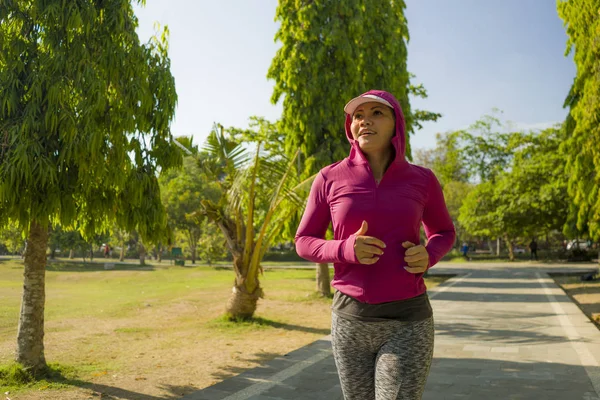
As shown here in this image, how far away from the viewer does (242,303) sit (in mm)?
10688

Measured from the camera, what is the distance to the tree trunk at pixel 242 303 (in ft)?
34.9

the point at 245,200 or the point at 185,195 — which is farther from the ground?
the point at 185,195

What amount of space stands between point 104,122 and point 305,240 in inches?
158

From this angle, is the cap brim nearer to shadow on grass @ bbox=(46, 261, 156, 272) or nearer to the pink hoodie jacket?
the pink hoodie jacket

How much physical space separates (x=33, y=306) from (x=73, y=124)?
7.73 ft

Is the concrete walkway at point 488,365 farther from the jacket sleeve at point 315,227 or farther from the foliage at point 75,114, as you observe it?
the jacket sleeve at point 315,227

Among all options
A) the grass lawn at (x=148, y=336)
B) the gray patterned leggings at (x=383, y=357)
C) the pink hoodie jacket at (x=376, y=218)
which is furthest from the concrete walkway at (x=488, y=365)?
the pink hoodie jacket at (x=376, y=218)

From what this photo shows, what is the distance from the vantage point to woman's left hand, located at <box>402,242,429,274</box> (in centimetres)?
221

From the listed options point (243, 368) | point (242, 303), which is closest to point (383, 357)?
point (243, 368)

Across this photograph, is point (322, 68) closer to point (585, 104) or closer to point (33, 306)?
point (585, 104)

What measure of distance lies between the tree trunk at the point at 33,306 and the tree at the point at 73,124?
1 cm

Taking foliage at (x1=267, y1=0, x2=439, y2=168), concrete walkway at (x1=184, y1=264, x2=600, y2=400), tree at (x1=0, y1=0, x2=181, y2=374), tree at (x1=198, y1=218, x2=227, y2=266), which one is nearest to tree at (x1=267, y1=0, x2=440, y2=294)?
foliage at (x1=267, y1=0, x2=439, y2=168)

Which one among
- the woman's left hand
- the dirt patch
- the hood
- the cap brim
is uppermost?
the cap brim

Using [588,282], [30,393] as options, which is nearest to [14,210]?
[30,393]
